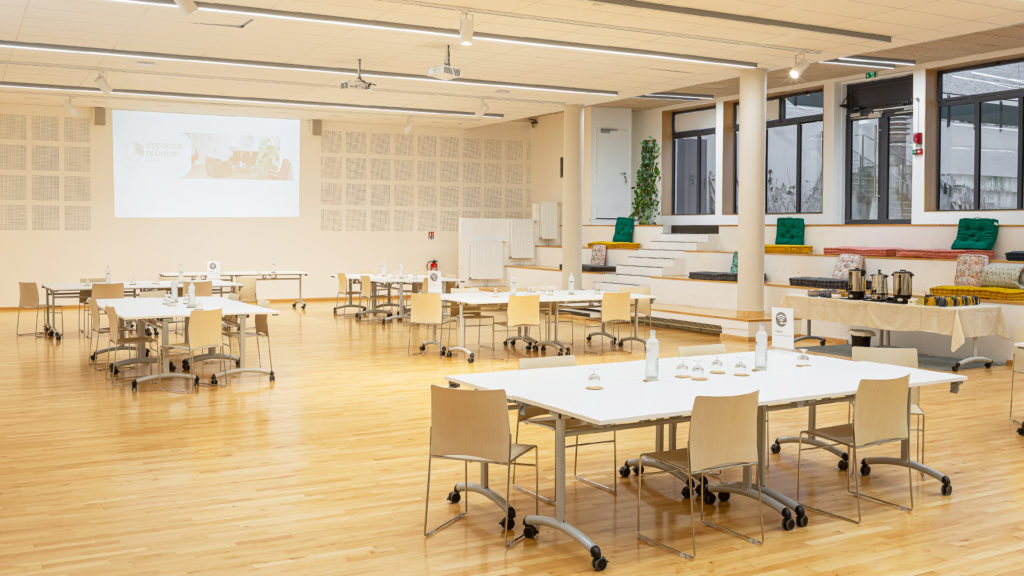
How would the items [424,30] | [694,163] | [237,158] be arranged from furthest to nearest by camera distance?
[694,163] < [237,158] < [424,30]

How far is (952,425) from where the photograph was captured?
22.2 feet

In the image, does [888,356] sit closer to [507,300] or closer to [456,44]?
[507,300]

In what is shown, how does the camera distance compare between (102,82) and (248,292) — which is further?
(102,82)

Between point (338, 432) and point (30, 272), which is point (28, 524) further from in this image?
point (30, 272)

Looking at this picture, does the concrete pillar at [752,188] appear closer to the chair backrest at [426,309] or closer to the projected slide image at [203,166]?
the chair backrest at [426,309]

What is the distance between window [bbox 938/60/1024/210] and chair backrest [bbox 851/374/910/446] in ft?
30.0

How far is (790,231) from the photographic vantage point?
14211mm

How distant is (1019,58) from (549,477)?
10247mm

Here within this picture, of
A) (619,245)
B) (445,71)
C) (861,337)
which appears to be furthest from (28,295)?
(861,337)

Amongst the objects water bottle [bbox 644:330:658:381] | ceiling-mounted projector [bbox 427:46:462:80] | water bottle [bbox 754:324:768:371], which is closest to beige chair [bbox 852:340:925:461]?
water bottle [bbox 754:324:768:371]

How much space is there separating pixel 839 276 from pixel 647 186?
207 inches

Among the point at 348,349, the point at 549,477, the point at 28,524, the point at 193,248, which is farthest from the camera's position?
the point at 193,248

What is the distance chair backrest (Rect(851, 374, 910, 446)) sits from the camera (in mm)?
4512

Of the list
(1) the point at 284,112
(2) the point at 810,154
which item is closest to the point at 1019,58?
(2) the point at 810,154
